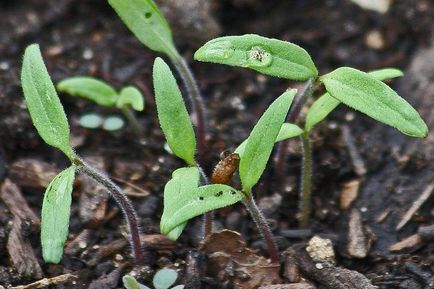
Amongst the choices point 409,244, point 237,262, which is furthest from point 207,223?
point 409,244

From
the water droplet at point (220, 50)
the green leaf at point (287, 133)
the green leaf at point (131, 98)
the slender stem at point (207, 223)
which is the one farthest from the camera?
the green leaf at point (131, 98)

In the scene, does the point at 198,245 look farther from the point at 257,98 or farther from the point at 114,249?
the point at 257,98

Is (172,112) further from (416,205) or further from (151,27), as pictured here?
(416,205)

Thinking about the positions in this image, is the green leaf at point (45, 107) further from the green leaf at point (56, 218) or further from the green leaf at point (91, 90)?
the green leaf at point (91, 90)

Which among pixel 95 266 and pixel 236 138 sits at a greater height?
pixel 236 138

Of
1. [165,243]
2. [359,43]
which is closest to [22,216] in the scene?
[165,243]

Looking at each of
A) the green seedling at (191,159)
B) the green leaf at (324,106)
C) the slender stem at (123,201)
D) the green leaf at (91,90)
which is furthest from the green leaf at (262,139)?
the green leaf at (91,90)

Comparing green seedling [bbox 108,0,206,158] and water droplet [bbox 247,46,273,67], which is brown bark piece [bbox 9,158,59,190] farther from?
water droplet [bbox 247,46,273,67]
